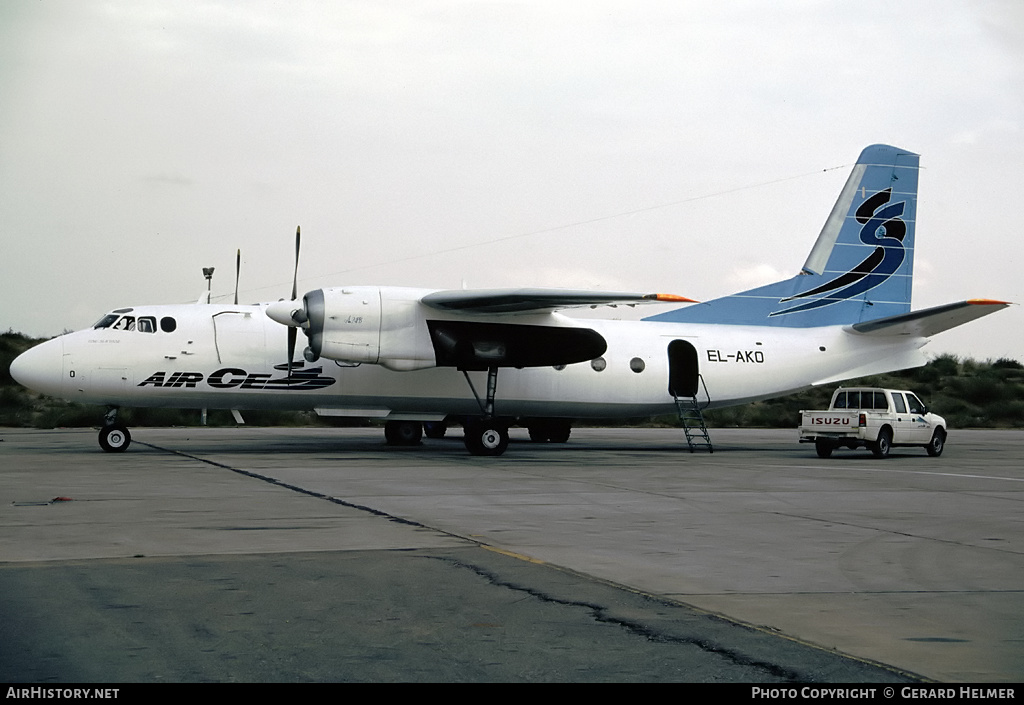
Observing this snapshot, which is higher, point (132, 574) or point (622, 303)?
point (622, 303)

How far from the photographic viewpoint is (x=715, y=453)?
24.9m

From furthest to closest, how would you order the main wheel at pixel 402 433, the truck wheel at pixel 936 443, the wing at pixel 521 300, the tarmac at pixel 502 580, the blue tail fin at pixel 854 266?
the blue tail fin at pixel 854 266 → the main wheel at pixel 402 433 → the truck wheel at pixel 936 443 → the wing at pixel 521 300 → the tarmac at pixel 502 580

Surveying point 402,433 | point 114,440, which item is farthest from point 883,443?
point 114,440

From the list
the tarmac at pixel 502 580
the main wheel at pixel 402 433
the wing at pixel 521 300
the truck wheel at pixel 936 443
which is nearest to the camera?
the tarmac at pixel 502 580

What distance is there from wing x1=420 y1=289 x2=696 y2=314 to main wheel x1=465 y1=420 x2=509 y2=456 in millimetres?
2696

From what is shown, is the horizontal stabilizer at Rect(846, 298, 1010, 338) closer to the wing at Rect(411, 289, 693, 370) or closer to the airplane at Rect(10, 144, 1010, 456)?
the airplane at Rect(10, 144, 1010, 456)

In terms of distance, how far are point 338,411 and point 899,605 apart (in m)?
18.3

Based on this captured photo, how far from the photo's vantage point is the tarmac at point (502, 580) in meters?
5.08

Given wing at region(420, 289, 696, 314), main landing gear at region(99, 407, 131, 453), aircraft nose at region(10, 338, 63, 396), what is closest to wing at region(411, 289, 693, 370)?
wing at region(420, 289, 696, 314)

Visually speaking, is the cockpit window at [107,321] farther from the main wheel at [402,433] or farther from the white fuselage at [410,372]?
the main wheel at [402,433]

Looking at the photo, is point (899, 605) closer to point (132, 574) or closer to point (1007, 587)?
point (1007, 587)

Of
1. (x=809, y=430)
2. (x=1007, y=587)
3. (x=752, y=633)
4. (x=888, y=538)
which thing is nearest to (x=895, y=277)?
(x=809, y=430)

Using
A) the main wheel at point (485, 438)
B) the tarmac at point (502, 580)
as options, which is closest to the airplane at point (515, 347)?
the main wheel at point (485, 438)

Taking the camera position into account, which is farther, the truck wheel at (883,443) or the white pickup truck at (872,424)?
the truck wheel at (883,443)
